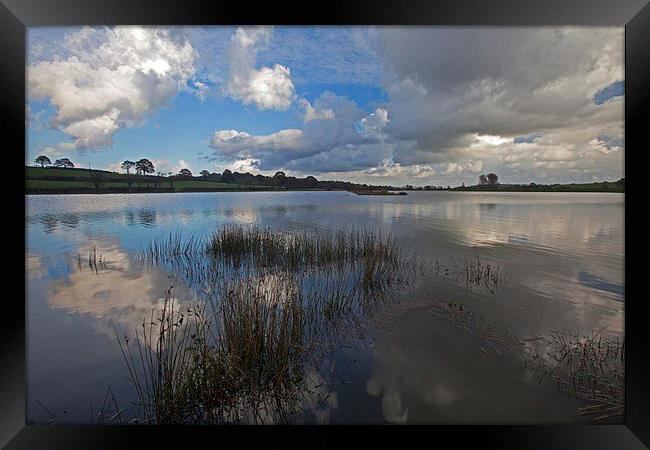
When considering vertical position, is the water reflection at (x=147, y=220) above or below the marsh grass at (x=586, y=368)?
above

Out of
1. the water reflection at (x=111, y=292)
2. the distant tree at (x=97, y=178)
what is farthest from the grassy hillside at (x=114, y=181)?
the water reflection at (x=111, y=292)

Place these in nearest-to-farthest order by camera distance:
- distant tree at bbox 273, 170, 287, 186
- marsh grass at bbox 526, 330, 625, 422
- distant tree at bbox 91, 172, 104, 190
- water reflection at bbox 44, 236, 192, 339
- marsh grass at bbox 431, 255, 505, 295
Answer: marsh grass at bbox 526, 330, 625, 422, water reflection at bbox 44, 236, 192, 339, marsh grass at bbox 431, 255, 505, 295, distant tree at bbox 273, 170, 287, 186, distant tree at bbox 91, 172, 104, 190

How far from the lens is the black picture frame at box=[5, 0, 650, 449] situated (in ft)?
5.40

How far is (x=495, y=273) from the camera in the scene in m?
5.26

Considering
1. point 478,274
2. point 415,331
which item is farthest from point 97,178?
point 478,274

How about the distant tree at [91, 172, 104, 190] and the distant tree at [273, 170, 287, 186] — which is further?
the distant tree at [91, 172, 104, 190]

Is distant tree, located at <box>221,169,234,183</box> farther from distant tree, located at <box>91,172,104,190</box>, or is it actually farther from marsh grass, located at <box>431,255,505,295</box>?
distant tree, located at <box>91,172,104,190</box>

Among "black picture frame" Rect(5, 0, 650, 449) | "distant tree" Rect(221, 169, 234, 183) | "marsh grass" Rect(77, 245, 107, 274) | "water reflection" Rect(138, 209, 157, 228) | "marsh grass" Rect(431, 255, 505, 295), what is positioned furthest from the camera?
"water reflection" Rect(138, 209, 157, 228)

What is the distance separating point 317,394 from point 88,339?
2767 mm

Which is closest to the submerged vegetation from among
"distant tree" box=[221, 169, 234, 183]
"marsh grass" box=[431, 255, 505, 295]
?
"marsh grass" box=[431, 255, 505, 295]
